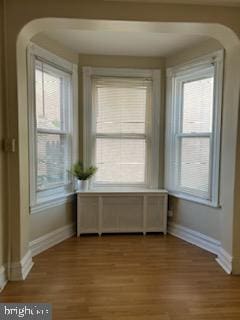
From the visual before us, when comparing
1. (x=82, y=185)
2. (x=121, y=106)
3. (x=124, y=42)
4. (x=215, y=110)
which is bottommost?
(x=82, y=185)

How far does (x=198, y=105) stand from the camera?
3.59 metres

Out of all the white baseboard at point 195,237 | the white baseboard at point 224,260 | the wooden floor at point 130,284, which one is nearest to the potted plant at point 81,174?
the wooden floor at point 130,284

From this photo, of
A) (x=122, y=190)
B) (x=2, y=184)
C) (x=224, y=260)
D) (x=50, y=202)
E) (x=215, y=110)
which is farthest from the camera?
(x=122, y=190)

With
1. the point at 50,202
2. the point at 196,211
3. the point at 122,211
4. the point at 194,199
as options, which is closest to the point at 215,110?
the point at 194,199

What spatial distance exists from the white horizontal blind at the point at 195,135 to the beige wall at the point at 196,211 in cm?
18

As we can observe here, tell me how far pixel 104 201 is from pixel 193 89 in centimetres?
189

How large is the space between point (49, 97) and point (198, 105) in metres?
1.87

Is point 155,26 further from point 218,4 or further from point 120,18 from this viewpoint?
point 218,4

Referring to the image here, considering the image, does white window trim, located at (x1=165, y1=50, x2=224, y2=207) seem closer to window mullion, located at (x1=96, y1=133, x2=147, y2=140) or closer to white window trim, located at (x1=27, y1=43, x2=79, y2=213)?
window mullion, located at (x1=96, y1=133, x2=147, y2=140)

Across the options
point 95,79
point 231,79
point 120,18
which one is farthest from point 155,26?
point 95,79

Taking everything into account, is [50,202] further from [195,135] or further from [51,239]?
[195,135]

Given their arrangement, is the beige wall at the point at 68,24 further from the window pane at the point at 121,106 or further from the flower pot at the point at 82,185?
the window pane at the point at 121,106

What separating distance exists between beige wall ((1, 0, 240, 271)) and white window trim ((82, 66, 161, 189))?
1.30 m

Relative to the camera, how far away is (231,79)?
2.86 meters
